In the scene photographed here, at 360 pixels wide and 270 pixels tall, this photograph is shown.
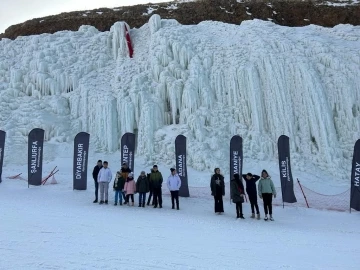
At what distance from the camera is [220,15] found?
3638cm

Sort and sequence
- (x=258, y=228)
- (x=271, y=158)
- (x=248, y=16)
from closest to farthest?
(x=258, y=228), (x=271, y=158), (x=248, y=16)

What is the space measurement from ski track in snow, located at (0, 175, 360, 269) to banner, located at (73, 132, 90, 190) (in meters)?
2.64

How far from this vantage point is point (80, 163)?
16.5m

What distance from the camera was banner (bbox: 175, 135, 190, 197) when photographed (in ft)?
53.3

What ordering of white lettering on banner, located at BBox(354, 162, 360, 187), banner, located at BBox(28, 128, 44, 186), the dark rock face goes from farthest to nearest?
the dark rock face < banner, located at BBox(28, 128, 44, 186) < white lettering on banner, located at BBox(354, 162, 360, 187)

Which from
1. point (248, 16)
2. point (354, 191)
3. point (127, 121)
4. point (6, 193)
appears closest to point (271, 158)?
point (354, 191)

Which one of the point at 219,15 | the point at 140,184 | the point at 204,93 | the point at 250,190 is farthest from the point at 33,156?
the point at 219,15

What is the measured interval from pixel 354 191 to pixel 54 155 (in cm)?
1588

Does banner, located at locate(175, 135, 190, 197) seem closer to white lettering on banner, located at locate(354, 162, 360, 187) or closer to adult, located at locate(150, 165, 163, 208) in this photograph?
adult, located at locate(150, 165, 163, 208)

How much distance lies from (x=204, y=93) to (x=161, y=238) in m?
16.9

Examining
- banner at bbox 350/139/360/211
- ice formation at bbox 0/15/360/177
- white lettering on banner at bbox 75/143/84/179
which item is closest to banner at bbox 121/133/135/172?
white lettering on banner at bbox 75/143/84/179

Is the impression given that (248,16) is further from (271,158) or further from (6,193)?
(6,193)

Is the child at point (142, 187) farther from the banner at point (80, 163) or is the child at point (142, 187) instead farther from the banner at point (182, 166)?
the banner at point (80, 163)

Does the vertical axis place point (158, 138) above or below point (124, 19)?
below
